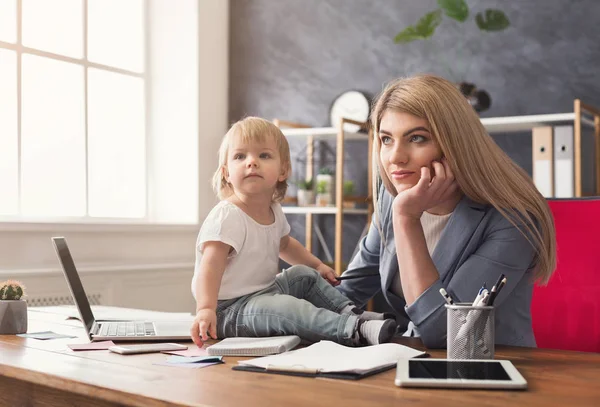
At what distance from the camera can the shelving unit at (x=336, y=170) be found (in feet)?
13.7

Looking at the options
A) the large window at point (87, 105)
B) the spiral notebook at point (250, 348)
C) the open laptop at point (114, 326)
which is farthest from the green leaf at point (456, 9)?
the spiral notebook at point (250, 348)

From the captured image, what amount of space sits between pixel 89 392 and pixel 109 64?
12.3ft

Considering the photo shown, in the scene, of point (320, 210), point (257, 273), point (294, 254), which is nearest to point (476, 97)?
point (320, 210)

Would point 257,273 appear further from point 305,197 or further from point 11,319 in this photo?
point 305,197

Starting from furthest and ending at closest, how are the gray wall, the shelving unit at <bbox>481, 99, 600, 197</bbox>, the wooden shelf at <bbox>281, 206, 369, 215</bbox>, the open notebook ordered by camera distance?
1. the wooden shelf at <bbox>281, 206, 369, 215</bbox>
2. the gray wall
3. the shelving unit at <bbox>481, 99, 600, 197</bbox>
4. the open notebook

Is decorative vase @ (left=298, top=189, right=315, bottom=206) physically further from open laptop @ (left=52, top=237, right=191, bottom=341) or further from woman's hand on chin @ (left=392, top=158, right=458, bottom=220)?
woman's hand on chin @ (left=392, top=158, right=458, bottom=220)

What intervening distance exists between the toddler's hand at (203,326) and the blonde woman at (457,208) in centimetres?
38

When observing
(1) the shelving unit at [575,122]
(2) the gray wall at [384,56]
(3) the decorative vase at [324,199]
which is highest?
(2) the gray wall at [384,56]

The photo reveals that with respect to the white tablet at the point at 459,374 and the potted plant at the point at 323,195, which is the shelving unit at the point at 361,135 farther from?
the white tablet at the point at 459,374

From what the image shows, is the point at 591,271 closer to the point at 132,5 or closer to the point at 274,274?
the point at 274,274

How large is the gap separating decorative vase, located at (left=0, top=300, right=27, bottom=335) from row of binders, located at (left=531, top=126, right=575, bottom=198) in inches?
102

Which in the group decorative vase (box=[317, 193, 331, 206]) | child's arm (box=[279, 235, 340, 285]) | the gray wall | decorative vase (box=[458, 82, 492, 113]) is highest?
the gray wall

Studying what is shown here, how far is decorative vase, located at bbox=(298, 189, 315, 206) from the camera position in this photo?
4.48m

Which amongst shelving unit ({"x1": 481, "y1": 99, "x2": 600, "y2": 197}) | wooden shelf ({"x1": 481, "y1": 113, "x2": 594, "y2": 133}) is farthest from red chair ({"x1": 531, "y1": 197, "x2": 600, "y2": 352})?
wooden shelf ({"x1": 481, "y1": 113, "x2": 594, "y2": 133})
